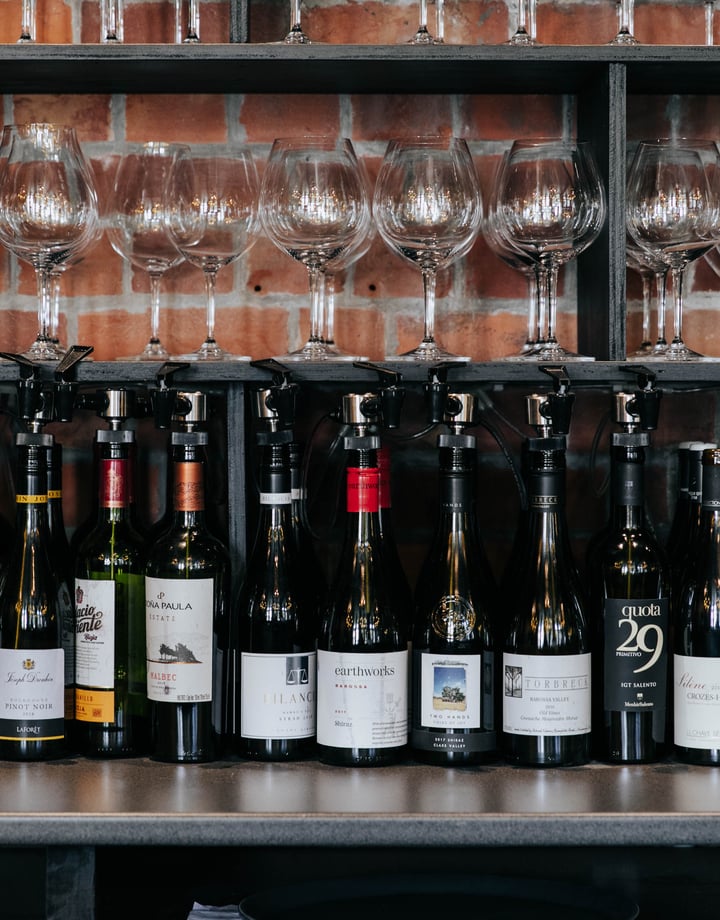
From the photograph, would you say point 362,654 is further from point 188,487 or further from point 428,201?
point 428,201

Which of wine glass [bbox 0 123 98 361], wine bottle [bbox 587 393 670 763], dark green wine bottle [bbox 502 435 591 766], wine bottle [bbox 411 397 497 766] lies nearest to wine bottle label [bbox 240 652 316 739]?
wine bottle [bbox 411 397 497 766]

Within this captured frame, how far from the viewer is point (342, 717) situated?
123cm

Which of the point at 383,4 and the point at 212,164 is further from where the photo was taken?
the point at 383,4

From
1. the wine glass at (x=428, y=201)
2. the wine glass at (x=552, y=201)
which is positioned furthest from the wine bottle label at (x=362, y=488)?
the wine glass at (x=552, y=201)

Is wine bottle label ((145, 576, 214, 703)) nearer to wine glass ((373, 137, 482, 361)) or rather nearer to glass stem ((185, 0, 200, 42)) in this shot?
wine glass ((373, 137, 482, 361))

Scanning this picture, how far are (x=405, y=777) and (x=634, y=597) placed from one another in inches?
13.8

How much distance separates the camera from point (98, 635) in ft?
4.20

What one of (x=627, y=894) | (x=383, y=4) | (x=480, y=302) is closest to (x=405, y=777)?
(x=627, y=894)

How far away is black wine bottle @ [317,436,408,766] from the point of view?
1.23m

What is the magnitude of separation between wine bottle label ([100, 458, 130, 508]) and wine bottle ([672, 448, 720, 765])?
674mm

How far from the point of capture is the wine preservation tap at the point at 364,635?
4.03ft

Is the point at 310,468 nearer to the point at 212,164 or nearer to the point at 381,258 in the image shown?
the point at 381,258

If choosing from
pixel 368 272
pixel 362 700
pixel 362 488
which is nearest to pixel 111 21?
pixel 368 272

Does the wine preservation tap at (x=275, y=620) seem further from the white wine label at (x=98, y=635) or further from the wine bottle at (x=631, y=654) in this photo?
the wine bottle at (x=631, y=654)
